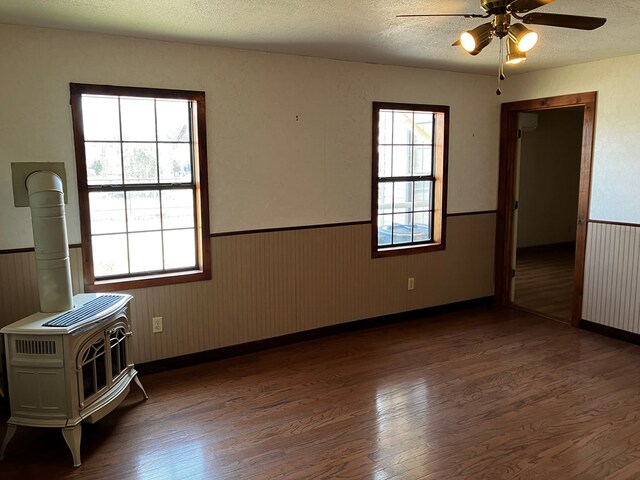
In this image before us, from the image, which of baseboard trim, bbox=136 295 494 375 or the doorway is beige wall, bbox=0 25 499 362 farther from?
the doorway

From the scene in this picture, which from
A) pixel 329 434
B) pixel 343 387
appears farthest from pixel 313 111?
pixel 329 434

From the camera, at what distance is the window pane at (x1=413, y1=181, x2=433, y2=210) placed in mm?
4996

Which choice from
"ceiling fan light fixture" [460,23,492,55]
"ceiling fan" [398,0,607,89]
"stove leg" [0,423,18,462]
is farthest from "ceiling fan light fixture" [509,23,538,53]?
"stove leg" [0,423,18,462]

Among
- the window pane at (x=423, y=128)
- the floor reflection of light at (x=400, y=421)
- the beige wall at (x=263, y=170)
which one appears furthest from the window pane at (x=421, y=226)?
the floor reflection of light at (x=400, y=421)

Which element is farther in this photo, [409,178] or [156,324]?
[409,178]

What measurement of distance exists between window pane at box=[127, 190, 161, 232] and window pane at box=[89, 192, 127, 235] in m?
0.05

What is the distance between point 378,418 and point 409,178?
8.29 ft

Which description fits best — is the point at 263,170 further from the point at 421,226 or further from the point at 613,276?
the point at 613,276

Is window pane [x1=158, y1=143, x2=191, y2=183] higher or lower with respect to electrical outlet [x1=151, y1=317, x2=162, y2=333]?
higher

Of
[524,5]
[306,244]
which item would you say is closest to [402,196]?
[306,244]

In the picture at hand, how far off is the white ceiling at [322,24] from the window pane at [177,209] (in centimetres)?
110

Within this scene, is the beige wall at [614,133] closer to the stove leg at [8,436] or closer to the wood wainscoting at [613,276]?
the wood wainscoting at [613,276]

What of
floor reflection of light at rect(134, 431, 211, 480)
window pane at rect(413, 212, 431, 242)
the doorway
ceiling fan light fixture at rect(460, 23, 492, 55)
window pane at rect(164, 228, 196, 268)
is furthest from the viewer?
the doorway

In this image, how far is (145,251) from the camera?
3.71 metres
